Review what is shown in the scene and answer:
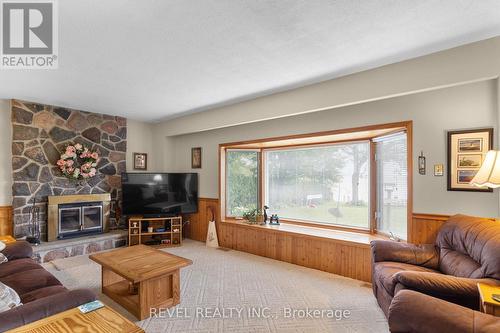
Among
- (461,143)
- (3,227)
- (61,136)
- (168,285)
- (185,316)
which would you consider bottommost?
(185,316)

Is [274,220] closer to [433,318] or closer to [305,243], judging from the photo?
[305,243]

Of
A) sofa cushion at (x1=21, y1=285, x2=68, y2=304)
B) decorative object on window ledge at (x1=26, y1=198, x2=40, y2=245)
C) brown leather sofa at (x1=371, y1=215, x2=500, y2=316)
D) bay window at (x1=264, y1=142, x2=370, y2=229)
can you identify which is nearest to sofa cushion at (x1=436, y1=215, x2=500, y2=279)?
brown leather sofa at (x1=371, y1=215, x2=500, y2=316)

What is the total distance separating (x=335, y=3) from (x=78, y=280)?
3979mm

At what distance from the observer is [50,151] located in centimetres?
420

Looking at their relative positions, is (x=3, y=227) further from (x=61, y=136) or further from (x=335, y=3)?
(x=335, y=3)

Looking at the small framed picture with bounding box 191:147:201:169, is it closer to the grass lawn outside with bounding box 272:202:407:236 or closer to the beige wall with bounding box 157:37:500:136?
the beige wall with bounding box 157:37:500:136

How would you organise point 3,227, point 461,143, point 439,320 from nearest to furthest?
1. point 439,320
2. point 461,143
3. point 3,227

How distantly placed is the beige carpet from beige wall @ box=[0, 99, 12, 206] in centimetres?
131

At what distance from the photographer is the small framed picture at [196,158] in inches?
201

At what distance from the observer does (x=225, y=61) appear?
2543 millimetres

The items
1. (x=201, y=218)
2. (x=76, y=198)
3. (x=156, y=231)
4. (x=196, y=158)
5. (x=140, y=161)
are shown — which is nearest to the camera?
(x=76, y=198)

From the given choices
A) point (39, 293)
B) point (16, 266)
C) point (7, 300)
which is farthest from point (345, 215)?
point (16, 266)

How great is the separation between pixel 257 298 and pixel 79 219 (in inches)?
141

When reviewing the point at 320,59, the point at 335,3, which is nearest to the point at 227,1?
the point at 335,3
